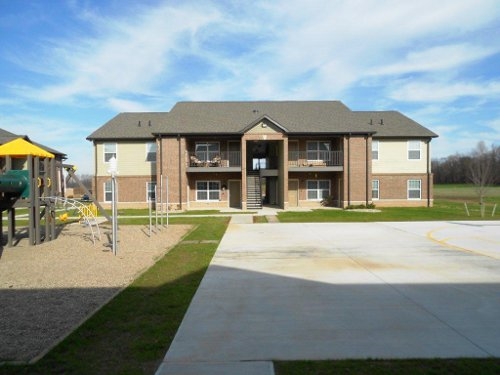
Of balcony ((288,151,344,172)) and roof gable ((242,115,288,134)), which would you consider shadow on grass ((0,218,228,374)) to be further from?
balcony ((288,151,344,172))

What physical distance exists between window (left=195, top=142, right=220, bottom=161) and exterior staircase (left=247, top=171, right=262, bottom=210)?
11.5 ft

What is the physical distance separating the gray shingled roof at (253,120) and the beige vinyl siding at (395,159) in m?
0.90

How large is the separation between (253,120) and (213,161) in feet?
15.8

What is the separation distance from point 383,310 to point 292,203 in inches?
1083

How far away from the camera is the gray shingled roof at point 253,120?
1237 inches

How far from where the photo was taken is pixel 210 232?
16.9 m

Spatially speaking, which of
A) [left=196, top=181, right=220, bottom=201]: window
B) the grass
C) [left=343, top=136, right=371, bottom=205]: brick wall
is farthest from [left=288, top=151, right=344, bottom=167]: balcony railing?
the grass

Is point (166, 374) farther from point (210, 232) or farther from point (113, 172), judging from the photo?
point (210, 232)

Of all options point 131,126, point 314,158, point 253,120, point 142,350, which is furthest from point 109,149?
point 142,350

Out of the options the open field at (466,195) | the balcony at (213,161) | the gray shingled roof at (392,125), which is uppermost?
the gray shingled roof at (392,125)

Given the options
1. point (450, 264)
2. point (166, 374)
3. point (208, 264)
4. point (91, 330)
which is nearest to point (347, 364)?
point (166, 374)

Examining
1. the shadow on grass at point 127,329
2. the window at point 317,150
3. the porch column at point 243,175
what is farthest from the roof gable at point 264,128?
the shadow on grass at point 127,329

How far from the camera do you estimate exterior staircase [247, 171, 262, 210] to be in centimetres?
3105

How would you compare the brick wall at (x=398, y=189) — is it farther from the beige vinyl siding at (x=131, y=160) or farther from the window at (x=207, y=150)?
the beige vinyl siding at (x=131, y=160)
